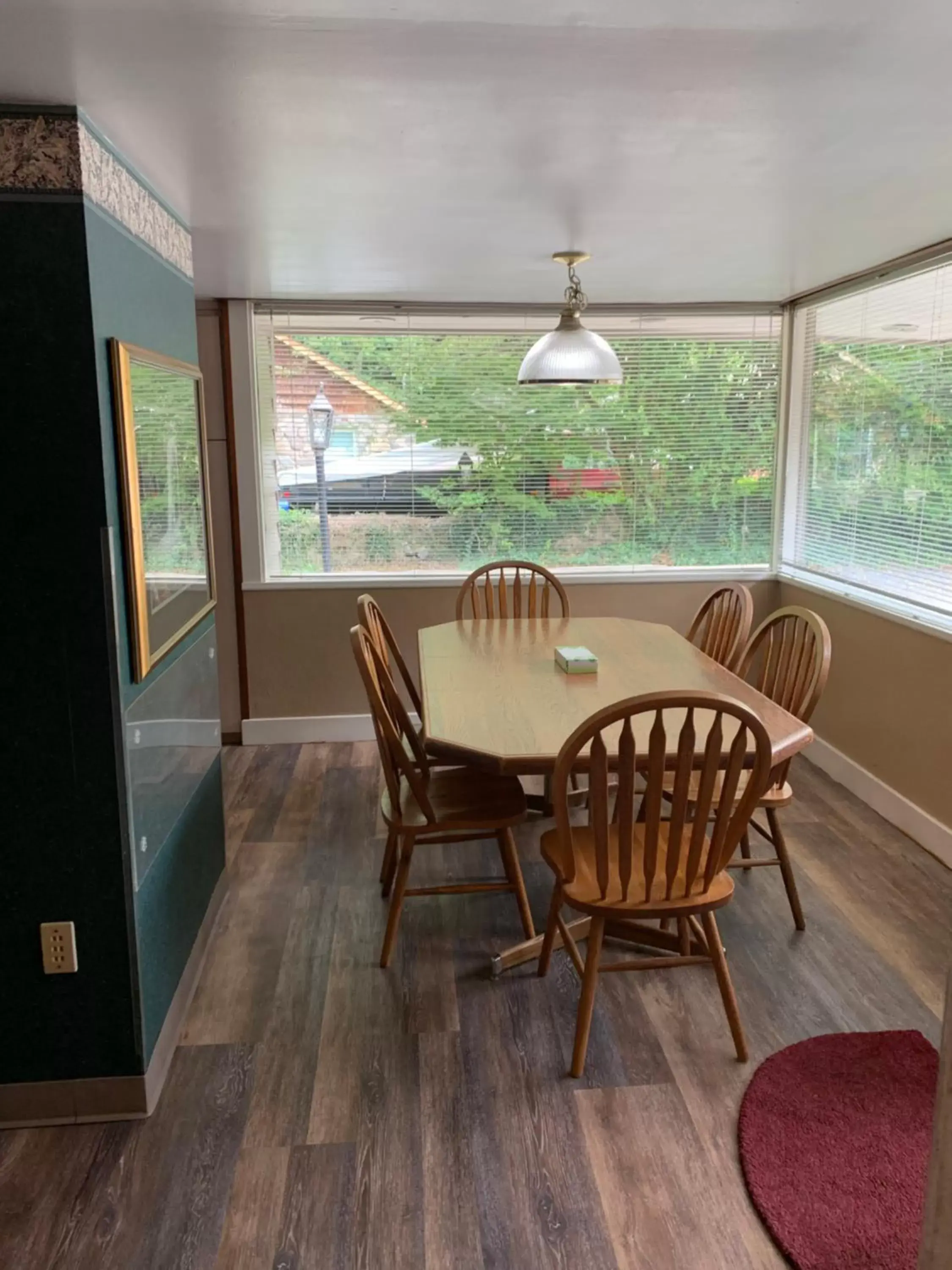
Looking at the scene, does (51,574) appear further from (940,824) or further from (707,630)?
(940,824)

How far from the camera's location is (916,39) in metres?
1.41

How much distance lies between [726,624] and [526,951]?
4.75 feet

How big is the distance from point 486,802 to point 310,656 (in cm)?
196

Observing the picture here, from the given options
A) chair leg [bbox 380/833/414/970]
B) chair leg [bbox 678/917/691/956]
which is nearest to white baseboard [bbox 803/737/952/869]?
chair leg [bbox 678/917/691/956]

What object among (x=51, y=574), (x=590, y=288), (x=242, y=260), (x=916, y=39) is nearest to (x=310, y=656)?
(x=242, y=260)

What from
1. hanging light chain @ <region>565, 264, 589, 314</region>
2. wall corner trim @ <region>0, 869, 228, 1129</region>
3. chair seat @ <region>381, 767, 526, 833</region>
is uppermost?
hanging light chain @ <region>565, 264, 589, 314</region>

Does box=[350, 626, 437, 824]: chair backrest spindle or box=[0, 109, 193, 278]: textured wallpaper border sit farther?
box=[350, 626, 437, 824]: chair backrest spindle

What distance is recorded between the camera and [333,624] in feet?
14.1

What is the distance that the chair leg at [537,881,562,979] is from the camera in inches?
86.6

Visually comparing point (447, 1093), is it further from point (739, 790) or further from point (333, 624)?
point (333, 624)

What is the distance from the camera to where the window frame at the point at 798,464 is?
3594 mm

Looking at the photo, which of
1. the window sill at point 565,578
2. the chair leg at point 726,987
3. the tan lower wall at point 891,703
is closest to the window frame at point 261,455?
the window sill at point 565,578

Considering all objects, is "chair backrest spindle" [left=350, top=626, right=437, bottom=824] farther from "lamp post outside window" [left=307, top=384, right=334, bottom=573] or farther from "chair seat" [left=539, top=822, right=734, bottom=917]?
"lamp post outside window" [left=307, top=384, right=334, bottom=573]

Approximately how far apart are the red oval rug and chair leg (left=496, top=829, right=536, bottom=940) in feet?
2.43
